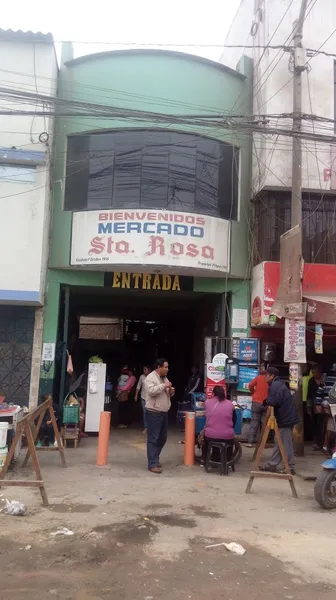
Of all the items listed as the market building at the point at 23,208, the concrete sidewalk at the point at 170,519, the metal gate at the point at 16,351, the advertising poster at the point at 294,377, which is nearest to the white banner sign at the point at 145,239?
the market building at the point at 23,208

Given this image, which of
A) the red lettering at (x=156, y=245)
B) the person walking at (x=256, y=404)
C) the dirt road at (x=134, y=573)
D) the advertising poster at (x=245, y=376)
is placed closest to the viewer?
the dirt road at (x=134, y=573)

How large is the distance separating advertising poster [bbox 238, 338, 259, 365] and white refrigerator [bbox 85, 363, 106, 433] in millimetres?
3244

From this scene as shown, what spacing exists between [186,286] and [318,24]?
282 inches

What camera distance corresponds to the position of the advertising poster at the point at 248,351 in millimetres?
12000

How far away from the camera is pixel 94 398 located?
38.2 ft

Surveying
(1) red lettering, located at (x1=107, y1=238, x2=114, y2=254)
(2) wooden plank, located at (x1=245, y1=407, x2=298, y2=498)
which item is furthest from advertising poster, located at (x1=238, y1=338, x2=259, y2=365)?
(2) wooden plank, located at (x1=245, y1=407, x2=298, y2=498)

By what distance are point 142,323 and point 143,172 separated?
9.64 metres

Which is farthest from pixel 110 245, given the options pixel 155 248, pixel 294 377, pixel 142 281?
pixel 294 377

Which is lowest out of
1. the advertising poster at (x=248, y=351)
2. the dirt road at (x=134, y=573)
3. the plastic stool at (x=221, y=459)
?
the dirt road at (x=134, y=573)

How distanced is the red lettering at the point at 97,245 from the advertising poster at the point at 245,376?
422 cm

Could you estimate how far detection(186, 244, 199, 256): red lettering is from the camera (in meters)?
11.4

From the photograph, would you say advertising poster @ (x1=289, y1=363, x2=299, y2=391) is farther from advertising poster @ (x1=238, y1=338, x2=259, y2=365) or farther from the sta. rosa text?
the sta. rosa text

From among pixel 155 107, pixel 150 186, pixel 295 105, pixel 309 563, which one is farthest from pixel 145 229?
pixel 309 563

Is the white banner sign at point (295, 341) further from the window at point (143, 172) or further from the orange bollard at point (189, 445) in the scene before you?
the window at point (143, 172)
